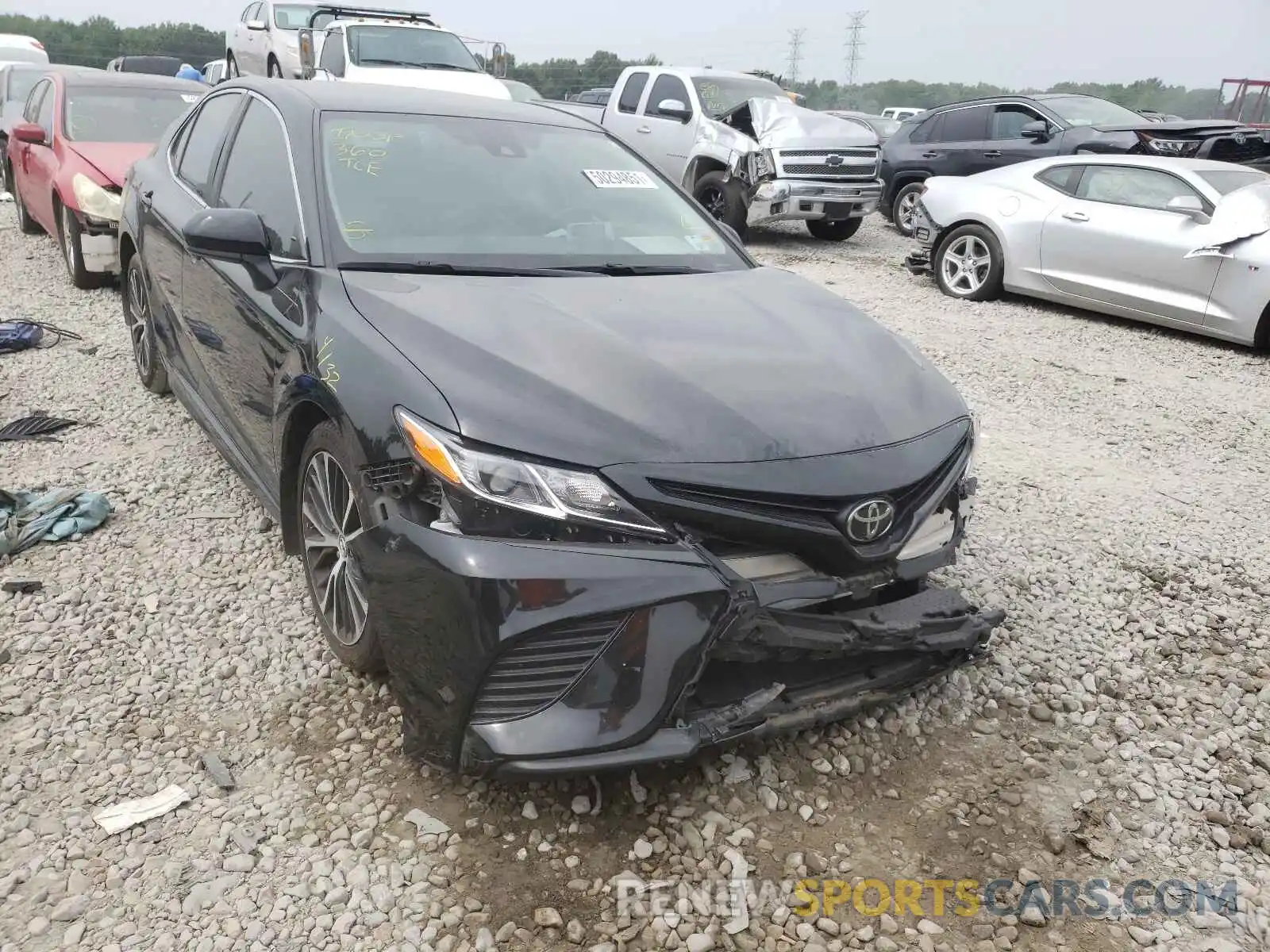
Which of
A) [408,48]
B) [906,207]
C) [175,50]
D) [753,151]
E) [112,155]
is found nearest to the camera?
[112,155]

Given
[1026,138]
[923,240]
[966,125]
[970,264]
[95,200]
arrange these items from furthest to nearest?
[966,125] < [1026,138] < [923,240] < [970,264] < [95,200]

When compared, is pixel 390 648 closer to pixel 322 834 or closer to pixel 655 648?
A: pixel 322 834

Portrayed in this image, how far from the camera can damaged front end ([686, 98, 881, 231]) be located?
10.6 meters

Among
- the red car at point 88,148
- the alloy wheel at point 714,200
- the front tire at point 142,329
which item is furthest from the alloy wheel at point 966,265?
the front tire at point 142,329

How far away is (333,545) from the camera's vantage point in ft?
9.33

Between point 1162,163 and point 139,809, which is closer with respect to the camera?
point 139,809

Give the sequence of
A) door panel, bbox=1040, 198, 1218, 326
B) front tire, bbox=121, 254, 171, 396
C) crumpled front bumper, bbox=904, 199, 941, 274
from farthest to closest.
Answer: crumpled front bumper, bbox=904, 199, 941, 274 → door panel, bbox=1040, 198, 1218, 326 → front tire, bbox=121, 254, 171, 396

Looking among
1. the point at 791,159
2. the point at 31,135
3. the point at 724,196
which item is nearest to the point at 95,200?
the point at 31,135

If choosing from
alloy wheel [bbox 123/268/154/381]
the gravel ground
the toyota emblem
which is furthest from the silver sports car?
alloy wheel [bbox 123/268/154/381]

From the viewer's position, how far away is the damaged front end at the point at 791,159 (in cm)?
1064

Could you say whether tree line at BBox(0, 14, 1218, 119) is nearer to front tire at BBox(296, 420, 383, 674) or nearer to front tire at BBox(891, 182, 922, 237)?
front tire at BBox(891, 182, 922, 237)

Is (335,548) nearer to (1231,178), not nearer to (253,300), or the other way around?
(253,300)

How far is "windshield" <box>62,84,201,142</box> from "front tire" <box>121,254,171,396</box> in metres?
3.22

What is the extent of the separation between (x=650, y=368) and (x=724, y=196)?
906 cm
